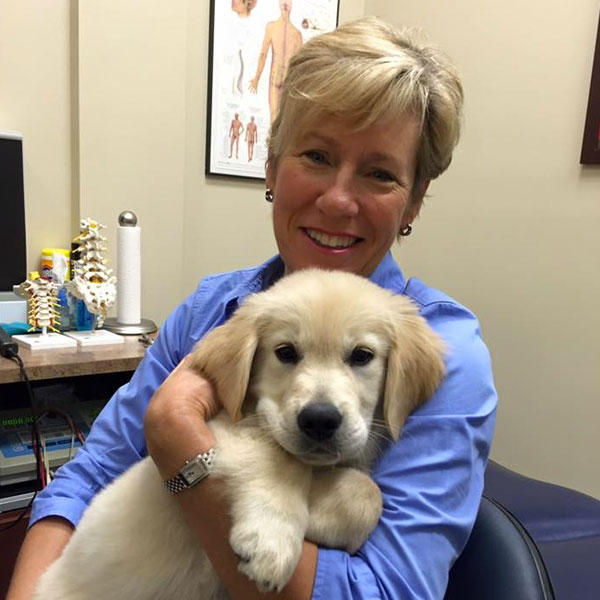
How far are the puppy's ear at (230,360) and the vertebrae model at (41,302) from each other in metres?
1.06

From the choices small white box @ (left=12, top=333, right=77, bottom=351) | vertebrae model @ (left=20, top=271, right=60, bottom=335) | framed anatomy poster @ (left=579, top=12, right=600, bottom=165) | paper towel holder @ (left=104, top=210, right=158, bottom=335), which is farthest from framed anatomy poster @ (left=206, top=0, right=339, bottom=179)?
framed anatomy poster @ (left=579, top=12, right=600, bottom=165)

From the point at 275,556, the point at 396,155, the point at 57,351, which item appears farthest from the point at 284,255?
the point at 57,351

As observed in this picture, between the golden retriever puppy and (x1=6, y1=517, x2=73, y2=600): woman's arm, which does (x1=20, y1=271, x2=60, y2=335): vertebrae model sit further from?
the golden retriever puppy

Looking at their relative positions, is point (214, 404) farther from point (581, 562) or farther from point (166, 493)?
point (581, 562)

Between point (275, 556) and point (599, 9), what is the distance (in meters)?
2.08

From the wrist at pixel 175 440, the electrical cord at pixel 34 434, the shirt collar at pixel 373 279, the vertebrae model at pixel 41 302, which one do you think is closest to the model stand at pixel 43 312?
the vertebrae model at pixel 41 302

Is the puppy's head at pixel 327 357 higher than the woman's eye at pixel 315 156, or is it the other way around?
the woman's eye at pixel 315 156

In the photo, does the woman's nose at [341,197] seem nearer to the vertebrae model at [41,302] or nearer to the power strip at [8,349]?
the power strip at [8,349]

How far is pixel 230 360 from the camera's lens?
948mm

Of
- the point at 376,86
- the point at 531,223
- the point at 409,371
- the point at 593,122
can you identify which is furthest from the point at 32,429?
the point at 593,122

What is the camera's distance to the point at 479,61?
238 cm

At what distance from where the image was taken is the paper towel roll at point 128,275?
2.04m

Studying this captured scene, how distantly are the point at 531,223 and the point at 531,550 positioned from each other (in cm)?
157

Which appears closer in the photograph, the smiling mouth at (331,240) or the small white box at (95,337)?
the smiling mouth at (331,240)
